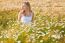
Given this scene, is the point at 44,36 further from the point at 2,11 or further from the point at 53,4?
the point at 53,4

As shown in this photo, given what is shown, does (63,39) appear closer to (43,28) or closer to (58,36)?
(58,36)

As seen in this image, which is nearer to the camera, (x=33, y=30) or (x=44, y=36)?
(x=44, y=36)

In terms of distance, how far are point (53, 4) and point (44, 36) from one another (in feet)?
28.5

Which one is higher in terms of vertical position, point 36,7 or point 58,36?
point 58,36

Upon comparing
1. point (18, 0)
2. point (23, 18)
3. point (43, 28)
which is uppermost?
point (43, 28)

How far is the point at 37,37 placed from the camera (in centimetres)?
620

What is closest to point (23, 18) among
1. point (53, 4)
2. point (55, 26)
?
point (55, 26)

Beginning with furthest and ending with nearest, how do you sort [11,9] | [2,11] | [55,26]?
1. [11,9]
2. [2,11]
3. [55,26]

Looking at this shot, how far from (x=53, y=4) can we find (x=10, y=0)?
8.86 feet

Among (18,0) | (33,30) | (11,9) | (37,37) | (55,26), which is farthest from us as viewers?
(18,0)

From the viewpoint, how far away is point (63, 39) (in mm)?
6383

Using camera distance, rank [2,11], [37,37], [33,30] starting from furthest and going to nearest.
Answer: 1. [2,11]
2. [33,30]
3. [37,37]

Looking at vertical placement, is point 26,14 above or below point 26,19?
above

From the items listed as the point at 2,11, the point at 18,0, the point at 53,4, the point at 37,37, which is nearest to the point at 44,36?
the point at 37,37
